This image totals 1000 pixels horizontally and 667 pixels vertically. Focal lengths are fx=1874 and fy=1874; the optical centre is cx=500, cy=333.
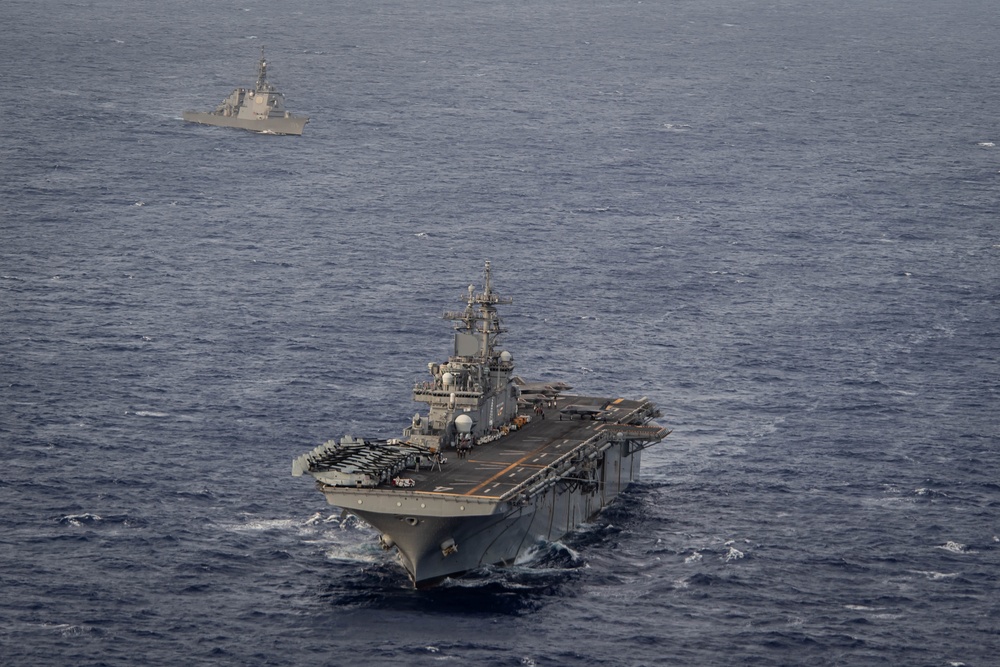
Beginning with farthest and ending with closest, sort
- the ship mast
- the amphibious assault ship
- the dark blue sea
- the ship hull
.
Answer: the ship mast, the amphibious assault ship, the ship hull, the dark blue sea

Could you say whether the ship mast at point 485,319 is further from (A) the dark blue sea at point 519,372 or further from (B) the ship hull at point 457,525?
(B) the ship hull at point 457,525

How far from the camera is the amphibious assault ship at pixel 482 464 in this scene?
302 feet

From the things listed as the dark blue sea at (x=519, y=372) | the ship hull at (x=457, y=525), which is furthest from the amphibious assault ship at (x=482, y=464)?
the dark blue sea at (x=519, y=372)

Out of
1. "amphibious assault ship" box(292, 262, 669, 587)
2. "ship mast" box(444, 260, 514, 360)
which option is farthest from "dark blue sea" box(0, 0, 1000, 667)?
"ship mast" box(444, 260, 514, 360)

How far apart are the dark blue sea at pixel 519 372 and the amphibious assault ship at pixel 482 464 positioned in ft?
6.15

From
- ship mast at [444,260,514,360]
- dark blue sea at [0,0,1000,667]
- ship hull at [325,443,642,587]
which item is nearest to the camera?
dark blue sea at [0,0,1000,667]

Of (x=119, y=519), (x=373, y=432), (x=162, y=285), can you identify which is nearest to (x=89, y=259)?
(x=162, y=285)

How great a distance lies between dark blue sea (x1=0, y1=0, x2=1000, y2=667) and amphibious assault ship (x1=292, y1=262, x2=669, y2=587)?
1.88m

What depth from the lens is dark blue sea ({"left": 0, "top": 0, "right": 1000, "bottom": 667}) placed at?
290 ft

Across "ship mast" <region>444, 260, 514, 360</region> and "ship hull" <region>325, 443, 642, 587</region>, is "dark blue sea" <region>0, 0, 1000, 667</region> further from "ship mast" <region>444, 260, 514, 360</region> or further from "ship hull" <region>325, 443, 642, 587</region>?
"ship mast" <region>444, 260, 514, 360</region>

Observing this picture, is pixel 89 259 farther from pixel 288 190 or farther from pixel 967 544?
pixel 967 544

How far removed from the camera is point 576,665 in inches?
3295

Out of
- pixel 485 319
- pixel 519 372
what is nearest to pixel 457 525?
pixel 485 319

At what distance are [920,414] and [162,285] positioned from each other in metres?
60.6
